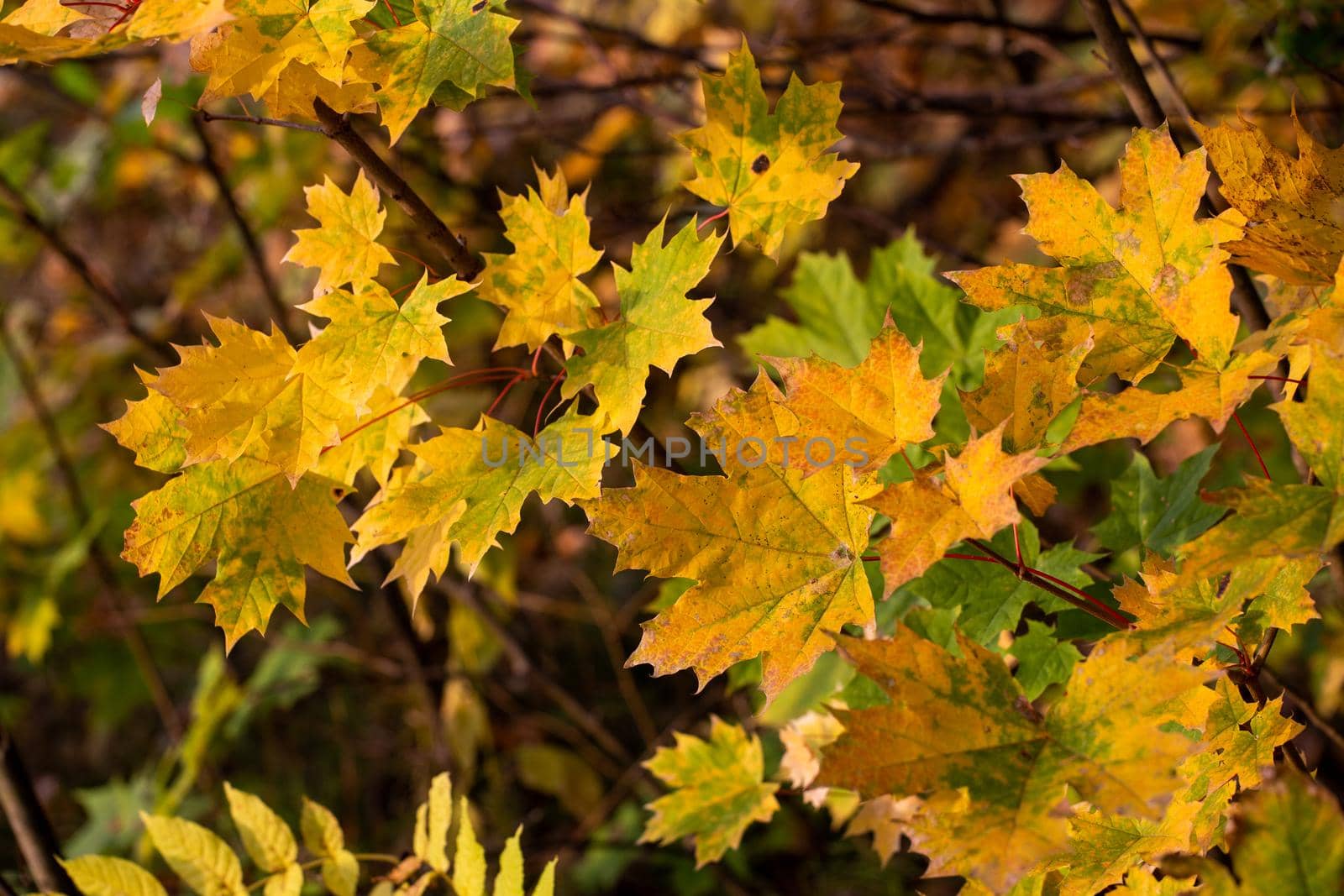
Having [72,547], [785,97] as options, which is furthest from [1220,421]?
[72,547]

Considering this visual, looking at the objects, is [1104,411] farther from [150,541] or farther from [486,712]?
[486,712]

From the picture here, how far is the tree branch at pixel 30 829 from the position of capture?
113cm

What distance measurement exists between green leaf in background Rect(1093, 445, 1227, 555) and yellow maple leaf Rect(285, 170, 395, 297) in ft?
2.36

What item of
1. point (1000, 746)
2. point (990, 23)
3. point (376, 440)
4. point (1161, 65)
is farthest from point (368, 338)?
point (990, 23)

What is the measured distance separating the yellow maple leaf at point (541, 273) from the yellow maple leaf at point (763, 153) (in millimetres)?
112

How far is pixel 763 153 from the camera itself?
0.95m

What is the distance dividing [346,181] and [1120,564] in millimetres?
2229

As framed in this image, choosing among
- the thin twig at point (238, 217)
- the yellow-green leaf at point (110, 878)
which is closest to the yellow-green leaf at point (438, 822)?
the yellow-green leaf at point (110, 878)

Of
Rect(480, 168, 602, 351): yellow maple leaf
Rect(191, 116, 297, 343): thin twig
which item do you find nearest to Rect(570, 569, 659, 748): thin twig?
Rect(191, 116, 297, 343): thin twig

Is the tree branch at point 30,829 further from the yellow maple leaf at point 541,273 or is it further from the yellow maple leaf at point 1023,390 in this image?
the yellow maple leaf at point 1023,390

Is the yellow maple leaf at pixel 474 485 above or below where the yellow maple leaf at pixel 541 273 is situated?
below

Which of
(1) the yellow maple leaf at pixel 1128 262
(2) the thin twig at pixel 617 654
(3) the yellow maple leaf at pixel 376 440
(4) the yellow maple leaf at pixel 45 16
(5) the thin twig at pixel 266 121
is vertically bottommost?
(2) the thin twig at pixel 617 654

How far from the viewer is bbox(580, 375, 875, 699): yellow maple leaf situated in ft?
2.58

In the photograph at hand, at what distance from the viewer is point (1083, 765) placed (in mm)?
637
